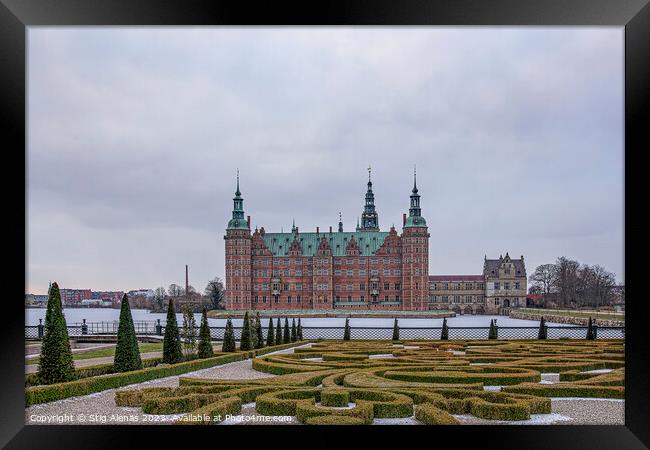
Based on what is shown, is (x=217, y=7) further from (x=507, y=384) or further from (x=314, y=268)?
(x=314, y=268)

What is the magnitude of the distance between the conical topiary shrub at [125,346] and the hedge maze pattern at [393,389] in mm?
1722

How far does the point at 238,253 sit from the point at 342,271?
33.2 feet

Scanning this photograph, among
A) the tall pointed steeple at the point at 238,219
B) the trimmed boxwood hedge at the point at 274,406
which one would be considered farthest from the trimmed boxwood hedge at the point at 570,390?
the tall pointed steeple at the point at 238,219

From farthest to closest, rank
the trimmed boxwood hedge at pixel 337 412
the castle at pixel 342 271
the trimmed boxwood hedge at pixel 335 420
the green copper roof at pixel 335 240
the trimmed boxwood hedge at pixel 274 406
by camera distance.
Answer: the green copper roof at pixel 335 240
the castle at pixel 342 271
the trimmed boxwood hedge at pixel 274 406
the trimmed boxwood hedge at pixel 337 412
the trimmed boxwood hedge at pixel 335 420

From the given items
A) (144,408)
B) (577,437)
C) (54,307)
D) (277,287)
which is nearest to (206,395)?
(144,408)

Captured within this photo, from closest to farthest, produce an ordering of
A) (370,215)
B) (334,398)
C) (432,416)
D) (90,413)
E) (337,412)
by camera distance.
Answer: (432,416), (337,412), (90,413), (334,398), (370,215)

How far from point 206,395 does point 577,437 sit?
459 cm

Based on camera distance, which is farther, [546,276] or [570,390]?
[546,276]

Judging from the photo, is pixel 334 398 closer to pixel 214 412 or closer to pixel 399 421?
pixel 399 421

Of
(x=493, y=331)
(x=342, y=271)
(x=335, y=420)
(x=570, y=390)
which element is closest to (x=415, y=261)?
(x=342, y=271)

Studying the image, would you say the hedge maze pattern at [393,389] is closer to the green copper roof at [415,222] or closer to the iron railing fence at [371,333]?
the iron railing fence at [371,333]

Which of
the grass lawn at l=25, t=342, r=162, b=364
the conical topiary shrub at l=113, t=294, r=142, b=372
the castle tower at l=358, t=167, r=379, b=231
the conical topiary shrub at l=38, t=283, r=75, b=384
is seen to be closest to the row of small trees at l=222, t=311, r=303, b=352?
the grass lawn at l=25, t=342, r=162, b=364

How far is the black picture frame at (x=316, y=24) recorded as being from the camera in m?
5.55

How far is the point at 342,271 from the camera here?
174 ft
